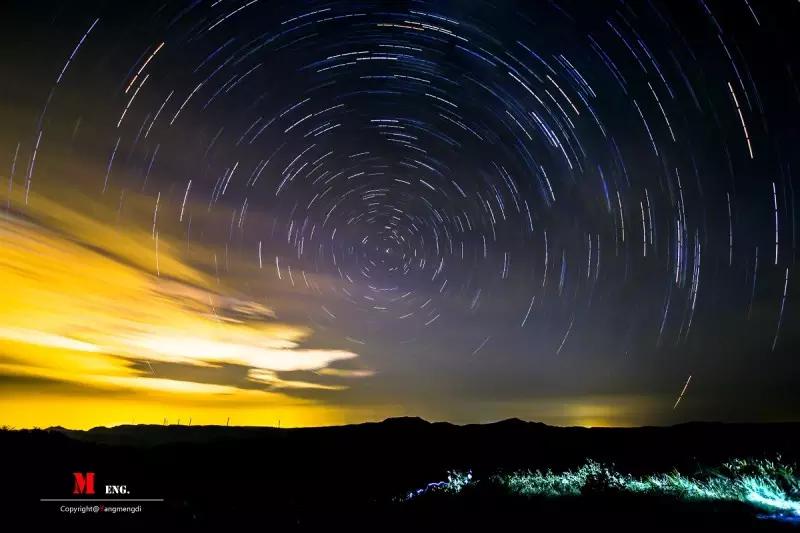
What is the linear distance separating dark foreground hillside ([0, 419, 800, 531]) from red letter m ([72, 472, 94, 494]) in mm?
205

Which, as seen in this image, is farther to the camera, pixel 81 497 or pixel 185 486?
pixel 185 486

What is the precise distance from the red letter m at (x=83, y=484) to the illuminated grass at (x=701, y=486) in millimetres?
11095

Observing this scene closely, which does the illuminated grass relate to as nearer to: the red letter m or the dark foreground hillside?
the dark foreground hillside

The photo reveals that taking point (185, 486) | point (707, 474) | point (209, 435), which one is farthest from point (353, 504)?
point (209, 435)

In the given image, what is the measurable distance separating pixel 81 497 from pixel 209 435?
242 feet

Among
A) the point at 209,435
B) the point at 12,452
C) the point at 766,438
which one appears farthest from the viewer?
the point at 209,435

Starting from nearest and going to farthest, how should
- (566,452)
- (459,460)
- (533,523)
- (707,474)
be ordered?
1. (533,523)
2. (707,474)
3. (459,460)
4. (566,452)

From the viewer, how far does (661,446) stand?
34094 millimetres

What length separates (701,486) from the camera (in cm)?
1154

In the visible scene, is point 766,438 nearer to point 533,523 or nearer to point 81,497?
point 533,523

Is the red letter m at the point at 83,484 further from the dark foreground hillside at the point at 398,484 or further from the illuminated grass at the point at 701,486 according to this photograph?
the illuminated grass at the point at 701,486

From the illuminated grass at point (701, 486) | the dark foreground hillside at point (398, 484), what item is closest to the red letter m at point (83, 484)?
the dark foreground hillside at point (398, 484)

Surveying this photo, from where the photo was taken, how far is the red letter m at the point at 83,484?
15.1 meters

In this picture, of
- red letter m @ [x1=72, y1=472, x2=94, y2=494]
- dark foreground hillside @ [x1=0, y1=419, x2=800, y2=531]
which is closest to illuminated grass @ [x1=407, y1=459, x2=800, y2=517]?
dark foreground hillside @ [x1=0, y1=419, x2=800, y2=531]
